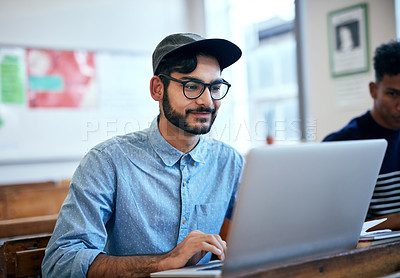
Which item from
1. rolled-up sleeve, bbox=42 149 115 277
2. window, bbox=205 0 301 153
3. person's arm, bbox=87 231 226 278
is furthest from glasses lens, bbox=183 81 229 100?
window, bbox=205 0 301 153

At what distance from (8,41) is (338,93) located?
3155mm

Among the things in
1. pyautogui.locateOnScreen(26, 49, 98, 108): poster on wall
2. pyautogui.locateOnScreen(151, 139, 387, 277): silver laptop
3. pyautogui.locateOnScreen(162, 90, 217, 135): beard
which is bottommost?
pyautogui.locateOnScreen(151, 139, 387, 277): silver laptop

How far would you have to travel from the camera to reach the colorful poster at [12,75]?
4527mm

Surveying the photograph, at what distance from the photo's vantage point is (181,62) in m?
1.42

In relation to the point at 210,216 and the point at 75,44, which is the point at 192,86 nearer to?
the point at 210,216

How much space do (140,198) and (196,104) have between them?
0.33m

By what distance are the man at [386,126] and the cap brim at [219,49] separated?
2.47 ft

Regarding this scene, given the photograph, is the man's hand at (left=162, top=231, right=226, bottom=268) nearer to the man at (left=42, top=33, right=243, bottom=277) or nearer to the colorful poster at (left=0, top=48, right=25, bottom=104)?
the man at (left=42, top=33, right=243, bottom=277)

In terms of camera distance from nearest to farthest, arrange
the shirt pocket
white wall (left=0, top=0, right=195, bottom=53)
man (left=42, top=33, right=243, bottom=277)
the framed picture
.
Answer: man (left=42, top=33, right=243, bottom=277) → the shirt pocket → the framed picture → white wall (left=0, top=0, right=195, bottom=53)

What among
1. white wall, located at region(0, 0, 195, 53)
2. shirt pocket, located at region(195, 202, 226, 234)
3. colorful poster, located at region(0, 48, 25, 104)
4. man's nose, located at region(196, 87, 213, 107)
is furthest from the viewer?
white wall, located at region(0, 0, 195, 53)

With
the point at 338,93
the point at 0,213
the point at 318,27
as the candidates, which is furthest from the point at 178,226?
the point at 318,27

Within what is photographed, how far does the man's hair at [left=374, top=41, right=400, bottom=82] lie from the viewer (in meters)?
1.94

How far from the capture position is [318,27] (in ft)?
12.6

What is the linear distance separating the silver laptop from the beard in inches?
20.8
